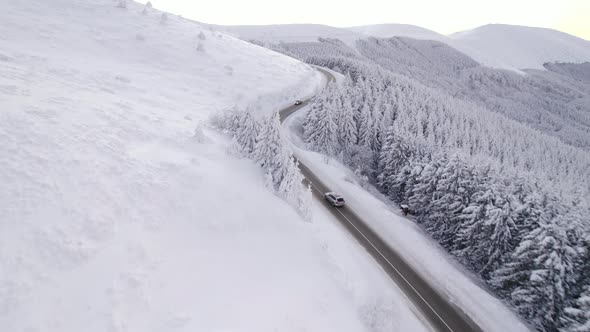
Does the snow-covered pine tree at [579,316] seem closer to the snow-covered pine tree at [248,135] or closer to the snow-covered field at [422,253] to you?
the snow-covered field at [422,253]

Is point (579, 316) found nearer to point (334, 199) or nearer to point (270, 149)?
point (334, 199)

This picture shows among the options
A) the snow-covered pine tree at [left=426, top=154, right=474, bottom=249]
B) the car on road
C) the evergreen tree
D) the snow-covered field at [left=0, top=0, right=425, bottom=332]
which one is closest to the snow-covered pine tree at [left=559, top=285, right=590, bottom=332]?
the evergreen tree

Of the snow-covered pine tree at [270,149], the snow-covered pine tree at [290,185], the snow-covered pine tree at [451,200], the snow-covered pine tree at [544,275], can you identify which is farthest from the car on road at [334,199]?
the snow-covered pine tree at [544,275]

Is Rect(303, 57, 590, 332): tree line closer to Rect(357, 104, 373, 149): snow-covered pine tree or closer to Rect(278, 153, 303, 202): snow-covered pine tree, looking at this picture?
Rect(357, 104, 373, 149): snow-covered pine tree

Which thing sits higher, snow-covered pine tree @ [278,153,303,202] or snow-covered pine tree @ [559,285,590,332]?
snow-covered pine tree @ [278,153,303,202]

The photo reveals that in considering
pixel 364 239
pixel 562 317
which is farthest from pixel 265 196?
pixel 562 317

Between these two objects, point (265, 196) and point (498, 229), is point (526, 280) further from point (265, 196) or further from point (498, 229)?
point (265, 196)
